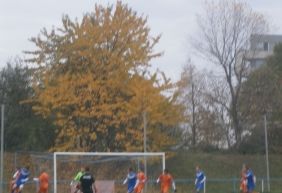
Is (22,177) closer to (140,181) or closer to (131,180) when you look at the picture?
(131,180)

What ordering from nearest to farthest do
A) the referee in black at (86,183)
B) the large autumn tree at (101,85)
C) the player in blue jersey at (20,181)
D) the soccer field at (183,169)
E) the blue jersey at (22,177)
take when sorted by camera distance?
the referee in black at (86,183) < the player in blue jersey at (20,181) < the blue jersey at (22,177) < the soccer field at (183,169) < the large autumn tree at (101,85)

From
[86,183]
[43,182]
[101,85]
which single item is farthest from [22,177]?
[101,85]

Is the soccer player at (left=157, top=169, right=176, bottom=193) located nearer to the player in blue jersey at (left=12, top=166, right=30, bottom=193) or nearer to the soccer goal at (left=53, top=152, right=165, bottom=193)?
the soccer goal at (left=53, top=152, right=165, bottom=193)

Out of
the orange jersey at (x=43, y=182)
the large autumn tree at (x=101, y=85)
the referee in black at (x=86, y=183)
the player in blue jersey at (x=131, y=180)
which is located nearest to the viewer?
the referee in black at (x=86, y=183)

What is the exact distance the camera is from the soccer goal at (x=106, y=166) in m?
40.4

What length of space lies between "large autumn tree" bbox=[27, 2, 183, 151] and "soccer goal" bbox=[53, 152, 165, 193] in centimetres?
498

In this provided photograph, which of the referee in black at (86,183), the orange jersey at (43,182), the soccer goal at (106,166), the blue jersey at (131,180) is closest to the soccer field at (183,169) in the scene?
the soccer goal at (106,166)

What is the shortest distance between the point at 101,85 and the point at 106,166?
9003 millimetres

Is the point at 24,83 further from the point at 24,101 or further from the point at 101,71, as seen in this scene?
the point at 101,71

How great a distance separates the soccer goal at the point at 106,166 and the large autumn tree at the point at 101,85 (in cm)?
498

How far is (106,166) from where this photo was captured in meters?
42.7

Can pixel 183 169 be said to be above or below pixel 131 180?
below

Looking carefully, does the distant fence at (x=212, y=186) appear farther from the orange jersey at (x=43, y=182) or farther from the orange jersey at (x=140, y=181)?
the orange jersey at (x=43, y=182)

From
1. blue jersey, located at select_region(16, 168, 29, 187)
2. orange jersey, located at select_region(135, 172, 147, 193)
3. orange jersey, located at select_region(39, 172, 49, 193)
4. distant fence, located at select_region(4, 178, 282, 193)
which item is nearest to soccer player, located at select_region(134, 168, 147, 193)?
orange jersey, located at select_region(135, 172, 147, 193)
